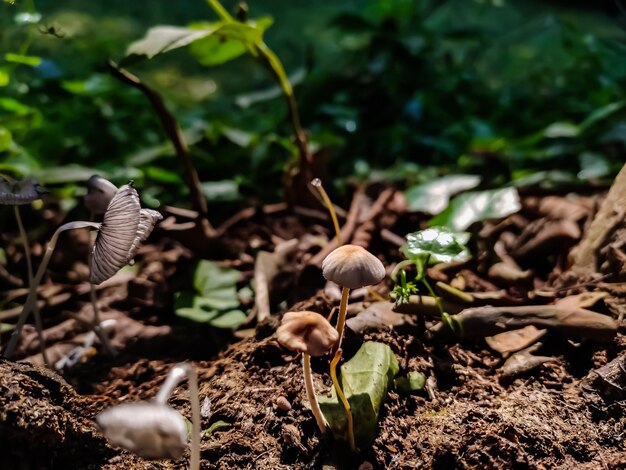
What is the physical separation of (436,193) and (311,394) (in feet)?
3.94

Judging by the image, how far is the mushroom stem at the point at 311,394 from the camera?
1147 millimetres

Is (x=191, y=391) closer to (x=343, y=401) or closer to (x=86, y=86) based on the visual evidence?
(x=343, y=401)

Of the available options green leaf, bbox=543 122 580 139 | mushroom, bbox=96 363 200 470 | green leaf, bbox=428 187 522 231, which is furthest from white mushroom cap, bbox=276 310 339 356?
green leaf, bbox=543 122 580 139

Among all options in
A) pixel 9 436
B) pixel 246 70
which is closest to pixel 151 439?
pixel 9 436

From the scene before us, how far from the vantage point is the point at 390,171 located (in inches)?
108

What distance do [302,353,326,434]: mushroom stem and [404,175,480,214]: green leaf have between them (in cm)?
105

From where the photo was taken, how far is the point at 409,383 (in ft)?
4.54

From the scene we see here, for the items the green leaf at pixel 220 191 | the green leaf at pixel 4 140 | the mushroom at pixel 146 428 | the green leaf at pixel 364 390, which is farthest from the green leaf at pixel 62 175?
the mushroom at pixel 146 428

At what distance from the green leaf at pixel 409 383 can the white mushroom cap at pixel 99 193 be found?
80 cm

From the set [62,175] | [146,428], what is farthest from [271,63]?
[146,428]

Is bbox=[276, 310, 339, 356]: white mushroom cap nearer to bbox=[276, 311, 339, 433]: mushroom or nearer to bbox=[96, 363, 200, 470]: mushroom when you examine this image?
bbox=[276, 311, 339, 433]: mushroom

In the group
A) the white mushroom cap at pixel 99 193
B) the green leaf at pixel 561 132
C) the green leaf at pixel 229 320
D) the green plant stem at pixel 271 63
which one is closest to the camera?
the white mushroom cap at pixel 99 193

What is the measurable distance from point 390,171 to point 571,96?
1570 mm

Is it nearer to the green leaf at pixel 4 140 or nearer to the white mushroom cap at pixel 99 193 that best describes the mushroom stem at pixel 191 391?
the white mushroom cap at pixel 99 193
